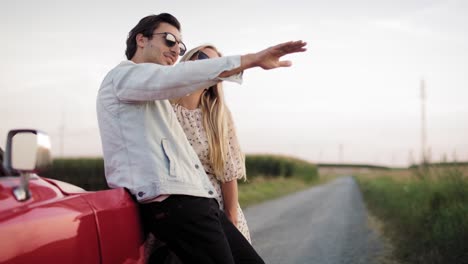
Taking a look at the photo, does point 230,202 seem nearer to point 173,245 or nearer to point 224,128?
point 224,128

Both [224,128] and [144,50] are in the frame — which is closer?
[144,50]

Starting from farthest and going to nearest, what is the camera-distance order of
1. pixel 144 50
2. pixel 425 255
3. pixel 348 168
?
pixel 348 168 → pixel 425 255 → pixel 144 50

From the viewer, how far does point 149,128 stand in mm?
1996

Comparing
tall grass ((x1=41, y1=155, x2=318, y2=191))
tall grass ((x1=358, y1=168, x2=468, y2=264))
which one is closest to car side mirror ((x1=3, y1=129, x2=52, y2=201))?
tall grass ((x1=358, y1=168, x2=468, y2=264))

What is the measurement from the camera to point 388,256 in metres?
6.67

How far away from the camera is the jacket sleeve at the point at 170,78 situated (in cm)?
188

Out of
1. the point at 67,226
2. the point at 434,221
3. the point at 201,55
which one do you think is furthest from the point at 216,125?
the point at 434,221

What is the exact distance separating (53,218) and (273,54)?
0.90m

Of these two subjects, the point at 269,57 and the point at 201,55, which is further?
the point at 201,55

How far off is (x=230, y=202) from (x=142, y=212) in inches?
31.4

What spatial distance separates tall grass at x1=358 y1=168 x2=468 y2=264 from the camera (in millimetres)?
5914

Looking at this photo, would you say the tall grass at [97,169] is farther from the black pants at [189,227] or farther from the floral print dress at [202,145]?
the black pants at [189,227]

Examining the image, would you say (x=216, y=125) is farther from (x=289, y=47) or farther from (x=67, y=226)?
(x=67, y=226)

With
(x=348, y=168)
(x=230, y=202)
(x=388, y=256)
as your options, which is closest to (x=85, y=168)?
(x=388, y=256)
